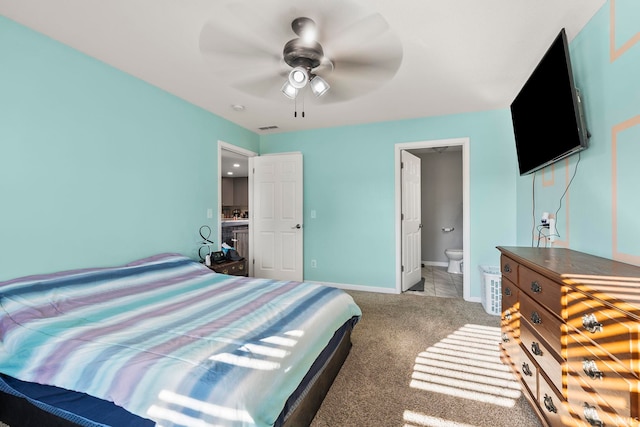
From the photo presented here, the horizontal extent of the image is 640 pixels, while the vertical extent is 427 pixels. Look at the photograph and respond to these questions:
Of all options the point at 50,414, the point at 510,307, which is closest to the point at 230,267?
the point at 50,414

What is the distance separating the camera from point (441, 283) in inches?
179

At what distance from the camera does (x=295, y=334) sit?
1424 millimetres

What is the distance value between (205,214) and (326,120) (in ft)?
6.77

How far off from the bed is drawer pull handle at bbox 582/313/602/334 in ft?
3.80

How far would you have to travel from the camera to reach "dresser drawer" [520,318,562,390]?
129cm

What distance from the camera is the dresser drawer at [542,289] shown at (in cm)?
128

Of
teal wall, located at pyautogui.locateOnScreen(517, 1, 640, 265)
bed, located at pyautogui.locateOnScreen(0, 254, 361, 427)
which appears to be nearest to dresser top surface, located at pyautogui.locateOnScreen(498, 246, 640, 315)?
teal wall, located at pyautogui.locateOnScreen(517, 1, 640, 265)

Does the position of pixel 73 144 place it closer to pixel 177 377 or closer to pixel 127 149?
pixel 127 149

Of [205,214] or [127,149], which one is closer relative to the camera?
[127,149]

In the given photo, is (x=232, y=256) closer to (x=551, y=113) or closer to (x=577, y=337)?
(x=577, y=337)

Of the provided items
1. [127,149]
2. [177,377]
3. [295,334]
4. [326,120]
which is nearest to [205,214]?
[127,149]

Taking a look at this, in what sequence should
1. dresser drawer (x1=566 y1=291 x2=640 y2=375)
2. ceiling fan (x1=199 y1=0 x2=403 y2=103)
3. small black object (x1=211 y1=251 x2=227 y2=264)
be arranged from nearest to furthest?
dresser drawer (x1=566 y1=291 x2=640 y2=375) → ceiling fan (x1=199 y1=0 x2=403 y2=103) → small black object (x1=211 y1=251 x2=227 y2=264)

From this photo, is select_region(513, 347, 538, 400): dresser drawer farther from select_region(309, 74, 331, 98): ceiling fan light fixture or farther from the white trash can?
select_region(309, 74, 331, 98): ceiling fan light fixture

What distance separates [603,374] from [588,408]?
196mm
